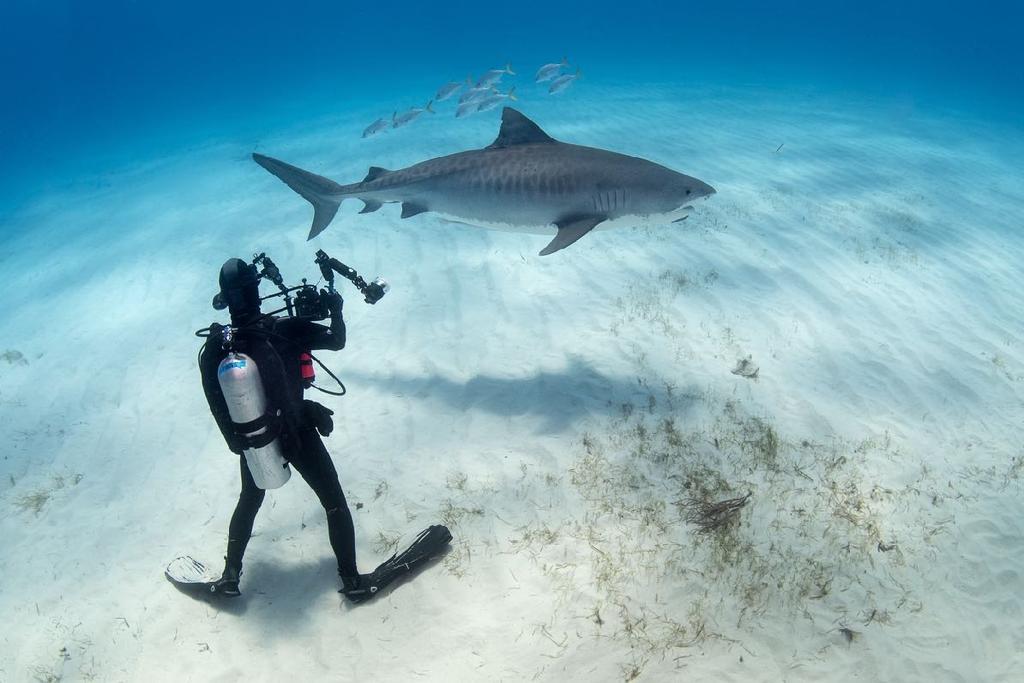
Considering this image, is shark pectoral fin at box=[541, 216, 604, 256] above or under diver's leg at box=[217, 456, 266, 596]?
above

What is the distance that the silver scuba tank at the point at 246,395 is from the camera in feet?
9.89

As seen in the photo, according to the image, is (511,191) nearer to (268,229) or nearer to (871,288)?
(871,288)

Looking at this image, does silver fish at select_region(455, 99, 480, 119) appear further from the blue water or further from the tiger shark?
the blue water

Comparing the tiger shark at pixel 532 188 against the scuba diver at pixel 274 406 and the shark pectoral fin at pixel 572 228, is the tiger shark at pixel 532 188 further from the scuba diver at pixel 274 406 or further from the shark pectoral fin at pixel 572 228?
the scuba diver at pixel 274 406

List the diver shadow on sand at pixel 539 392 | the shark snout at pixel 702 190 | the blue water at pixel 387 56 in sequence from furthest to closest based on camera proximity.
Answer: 1. the blue water at pixel 387 56
2. the diver shadow on sand at pixel 539 392
3. the shark snout at pixel 702 190

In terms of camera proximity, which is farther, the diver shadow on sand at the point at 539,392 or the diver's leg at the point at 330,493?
the diver shadow on sand at the point at 539,392

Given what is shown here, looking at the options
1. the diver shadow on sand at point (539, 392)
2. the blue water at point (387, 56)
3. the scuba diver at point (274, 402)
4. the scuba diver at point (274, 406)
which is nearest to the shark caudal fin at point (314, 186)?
the diver shadow on sand at point (539, 392)

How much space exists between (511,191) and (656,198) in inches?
63.1

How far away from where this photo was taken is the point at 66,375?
27.5 feet

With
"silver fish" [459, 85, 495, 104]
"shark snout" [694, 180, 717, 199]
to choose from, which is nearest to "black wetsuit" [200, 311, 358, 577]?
"shark snout" [694, 180, 717, 199]

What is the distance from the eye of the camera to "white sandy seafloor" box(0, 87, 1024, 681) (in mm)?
3730

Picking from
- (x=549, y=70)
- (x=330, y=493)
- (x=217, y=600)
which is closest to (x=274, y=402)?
(x=330, y=493)

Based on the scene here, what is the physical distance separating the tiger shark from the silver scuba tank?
10.2 feet

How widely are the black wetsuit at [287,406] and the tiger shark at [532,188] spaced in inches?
105
